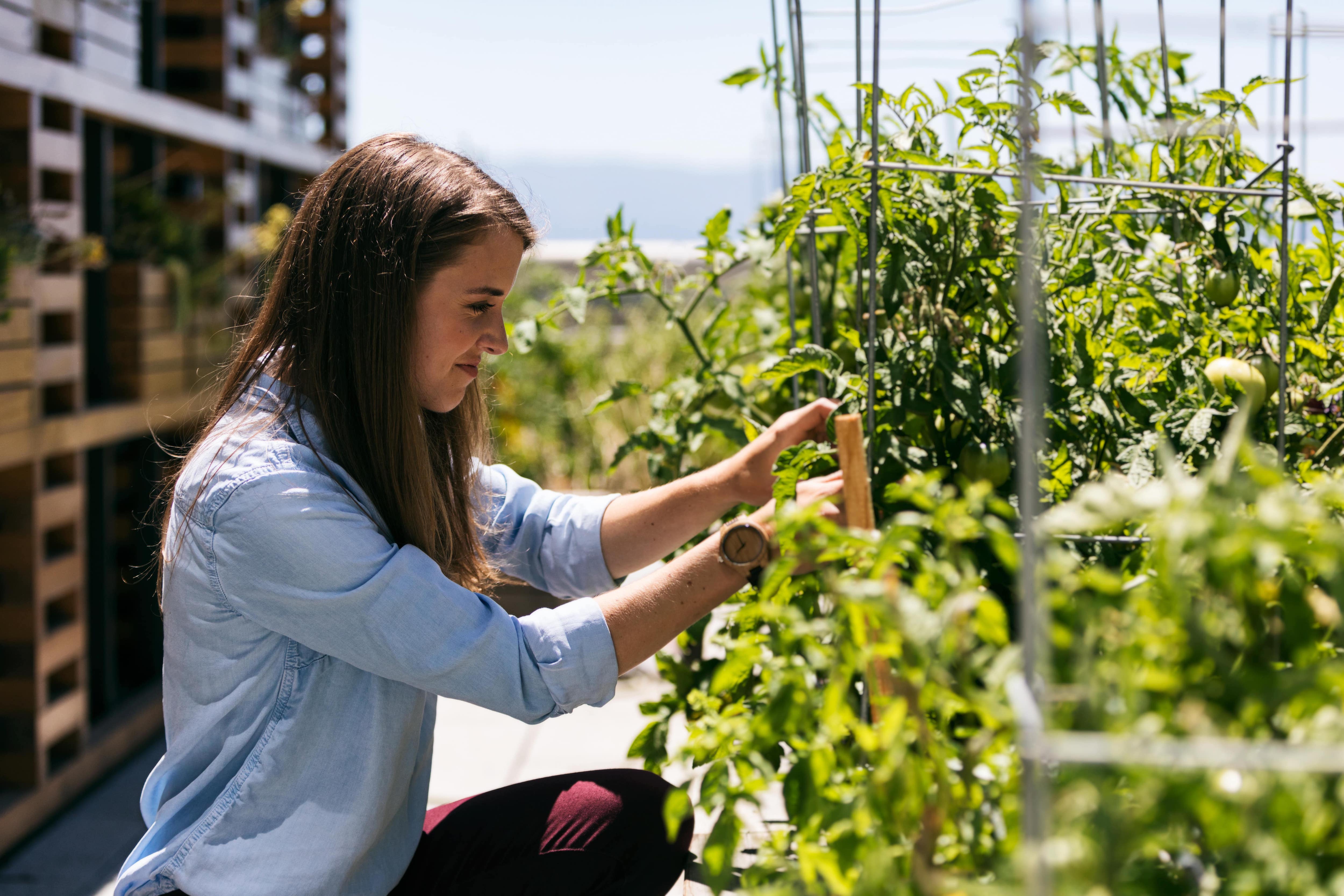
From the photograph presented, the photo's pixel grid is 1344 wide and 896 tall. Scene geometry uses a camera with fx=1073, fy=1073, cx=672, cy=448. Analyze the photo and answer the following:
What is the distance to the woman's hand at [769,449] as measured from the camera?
112 cm

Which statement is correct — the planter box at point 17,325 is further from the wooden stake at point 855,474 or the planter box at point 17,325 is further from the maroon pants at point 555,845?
the wooden stake at point 855,474

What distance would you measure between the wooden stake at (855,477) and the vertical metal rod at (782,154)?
1.80ft

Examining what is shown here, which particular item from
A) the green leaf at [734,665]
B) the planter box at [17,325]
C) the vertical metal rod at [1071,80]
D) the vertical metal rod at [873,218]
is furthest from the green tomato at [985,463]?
the planter box at [17,325]

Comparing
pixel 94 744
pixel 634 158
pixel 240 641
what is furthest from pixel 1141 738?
pixel 634 158

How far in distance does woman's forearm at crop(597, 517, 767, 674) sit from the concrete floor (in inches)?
53.6

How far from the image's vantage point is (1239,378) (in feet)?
3.08

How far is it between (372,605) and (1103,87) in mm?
948

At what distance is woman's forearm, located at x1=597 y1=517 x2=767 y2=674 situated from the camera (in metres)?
0.99

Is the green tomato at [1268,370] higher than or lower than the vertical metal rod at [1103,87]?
lower

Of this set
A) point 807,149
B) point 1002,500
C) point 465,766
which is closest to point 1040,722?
point 1002,500

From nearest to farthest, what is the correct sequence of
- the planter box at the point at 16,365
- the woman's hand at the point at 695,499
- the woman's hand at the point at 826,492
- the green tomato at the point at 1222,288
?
the woman's hand at the point at 826,492 < the green tomato at the point at 1222,288 < the woman's hand at the point at 695,499 < the planter box at the point at 16,365

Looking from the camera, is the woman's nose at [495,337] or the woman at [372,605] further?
the woman's nose at [495,337]

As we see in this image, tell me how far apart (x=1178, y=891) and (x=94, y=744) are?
3.84 meters

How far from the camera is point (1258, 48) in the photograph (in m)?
1.18
